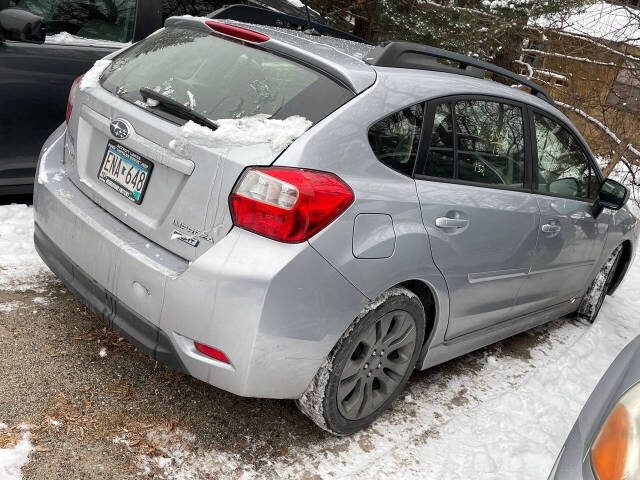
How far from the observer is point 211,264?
2.29m

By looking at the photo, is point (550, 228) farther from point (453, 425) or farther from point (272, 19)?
point (272, 19)

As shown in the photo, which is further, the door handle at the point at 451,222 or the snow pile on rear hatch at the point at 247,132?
the door handle at the point at 451,222

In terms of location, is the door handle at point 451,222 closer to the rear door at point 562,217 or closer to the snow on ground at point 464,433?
the rear door at point 562,217

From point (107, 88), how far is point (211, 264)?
1154mm

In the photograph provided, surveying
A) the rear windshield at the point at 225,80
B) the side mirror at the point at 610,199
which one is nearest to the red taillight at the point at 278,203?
the rear windshield at the point at 225,80

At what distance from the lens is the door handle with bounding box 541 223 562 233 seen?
3.62 meters

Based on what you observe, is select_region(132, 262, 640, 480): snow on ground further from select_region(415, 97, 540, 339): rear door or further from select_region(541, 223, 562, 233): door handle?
select_region(541, 223, 562, 233): door handle

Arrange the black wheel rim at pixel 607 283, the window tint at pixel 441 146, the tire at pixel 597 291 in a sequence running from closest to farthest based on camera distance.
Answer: the window tint at pixel 441 146, the tire at pixel 597 291, the black wheel rim at pixel 607 283

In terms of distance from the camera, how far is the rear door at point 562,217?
3.68m

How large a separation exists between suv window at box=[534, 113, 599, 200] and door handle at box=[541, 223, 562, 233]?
0.20 meters

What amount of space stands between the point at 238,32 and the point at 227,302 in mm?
1299

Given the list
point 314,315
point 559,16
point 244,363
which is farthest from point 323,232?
point 559,16

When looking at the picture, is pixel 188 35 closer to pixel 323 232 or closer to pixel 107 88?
pixel 107 88

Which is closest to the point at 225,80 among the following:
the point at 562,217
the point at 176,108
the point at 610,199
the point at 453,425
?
the point at 176,108
